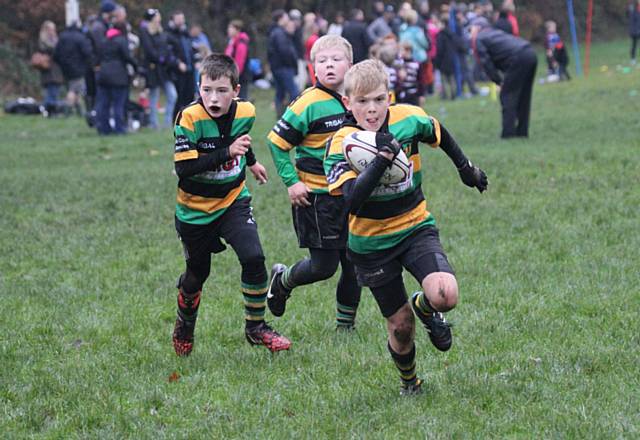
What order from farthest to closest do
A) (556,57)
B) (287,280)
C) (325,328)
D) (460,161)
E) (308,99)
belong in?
(556,57)
(325,328)
(287,280)
(308,99)
(460,161)

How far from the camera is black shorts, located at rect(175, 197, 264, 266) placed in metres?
6.22

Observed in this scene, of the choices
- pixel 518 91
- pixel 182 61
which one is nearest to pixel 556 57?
pixel 182 61

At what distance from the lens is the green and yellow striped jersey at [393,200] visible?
16.8ft

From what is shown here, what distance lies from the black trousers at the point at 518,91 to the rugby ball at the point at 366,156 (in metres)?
11.5

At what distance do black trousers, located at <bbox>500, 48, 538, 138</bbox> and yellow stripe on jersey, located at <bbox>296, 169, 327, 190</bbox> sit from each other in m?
10.1

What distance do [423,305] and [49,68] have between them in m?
20.6

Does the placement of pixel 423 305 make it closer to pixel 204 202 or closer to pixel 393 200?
pixel 393 200

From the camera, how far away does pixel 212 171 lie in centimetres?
618

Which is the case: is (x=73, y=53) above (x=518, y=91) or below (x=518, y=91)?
below

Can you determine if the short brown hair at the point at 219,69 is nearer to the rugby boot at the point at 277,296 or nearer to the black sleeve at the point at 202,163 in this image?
the black sleeve at the point at 202,163

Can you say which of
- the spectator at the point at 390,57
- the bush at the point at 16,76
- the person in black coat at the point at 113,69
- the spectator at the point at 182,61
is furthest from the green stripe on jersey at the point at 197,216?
the bush at the point at 16,76

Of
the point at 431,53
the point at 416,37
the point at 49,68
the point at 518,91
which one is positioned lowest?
the point at 431,53

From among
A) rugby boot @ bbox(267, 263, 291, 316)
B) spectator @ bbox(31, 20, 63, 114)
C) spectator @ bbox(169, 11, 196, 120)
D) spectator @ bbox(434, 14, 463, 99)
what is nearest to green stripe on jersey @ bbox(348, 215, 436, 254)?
rugby boot @ bbox(267, 263, 291, 316)

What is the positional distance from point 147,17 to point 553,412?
55.6 ft
